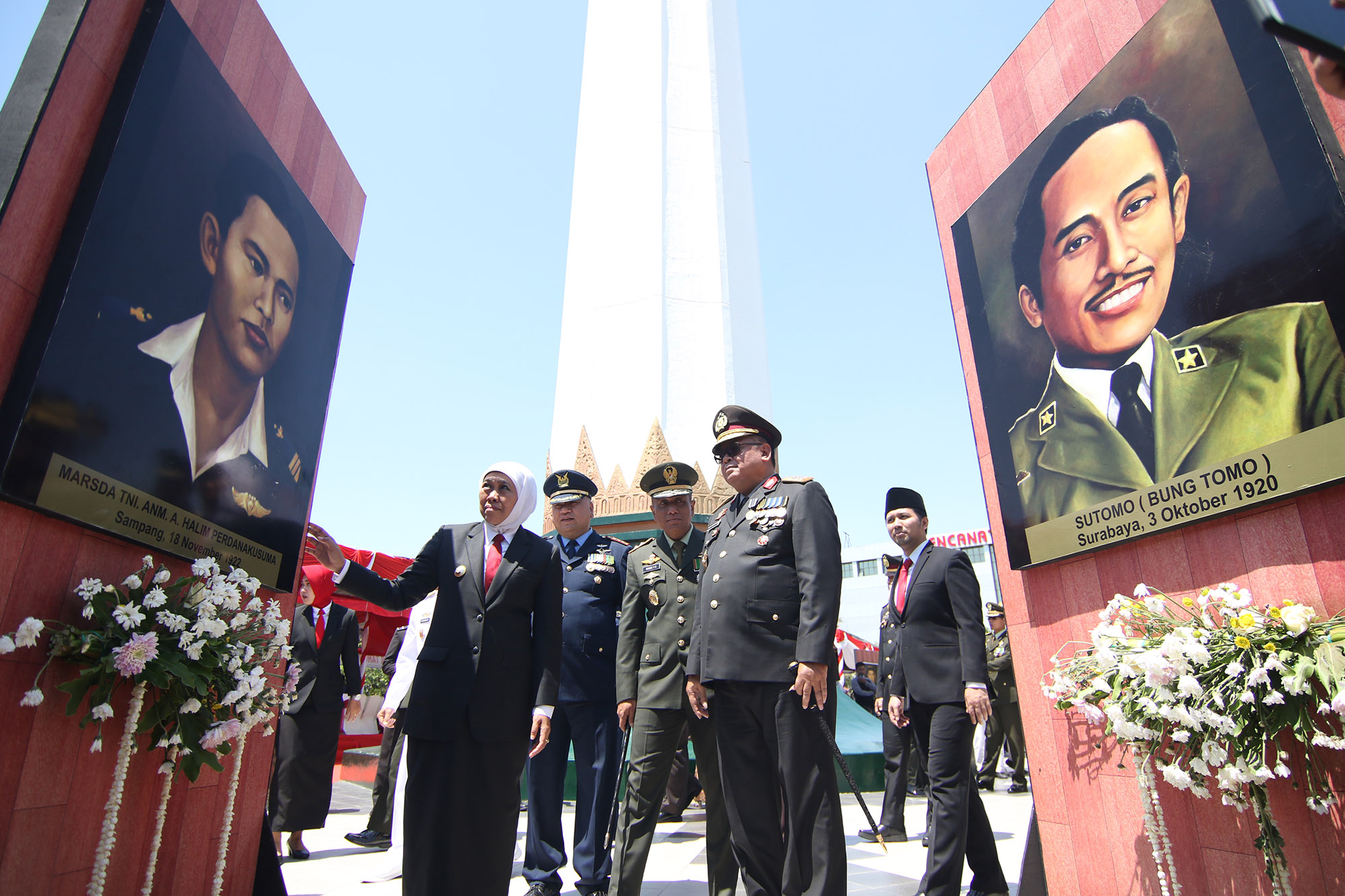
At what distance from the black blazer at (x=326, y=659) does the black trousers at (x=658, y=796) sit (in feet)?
7.82

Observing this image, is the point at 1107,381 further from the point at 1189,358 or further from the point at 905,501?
the point at 905,501

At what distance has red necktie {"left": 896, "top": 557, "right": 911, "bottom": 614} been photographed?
4129 mm

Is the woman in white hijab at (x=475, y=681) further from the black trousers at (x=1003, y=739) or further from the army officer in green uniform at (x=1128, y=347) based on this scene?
the black trousers at (x=1003, y=739)

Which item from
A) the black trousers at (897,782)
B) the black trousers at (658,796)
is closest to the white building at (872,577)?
the black trousers at (897,782)

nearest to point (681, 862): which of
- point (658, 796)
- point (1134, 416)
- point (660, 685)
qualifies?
point (658, 796)

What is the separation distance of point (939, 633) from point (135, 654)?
3.29m

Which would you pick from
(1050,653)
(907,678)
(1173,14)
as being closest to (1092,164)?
(1173,14)

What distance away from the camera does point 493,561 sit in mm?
3143

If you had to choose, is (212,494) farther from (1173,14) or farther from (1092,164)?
(1173,14)

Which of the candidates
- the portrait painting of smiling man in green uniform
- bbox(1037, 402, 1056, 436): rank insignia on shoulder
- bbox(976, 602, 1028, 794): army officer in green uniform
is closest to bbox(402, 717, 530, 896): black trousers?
the portrait painting of smiling man in green uniform

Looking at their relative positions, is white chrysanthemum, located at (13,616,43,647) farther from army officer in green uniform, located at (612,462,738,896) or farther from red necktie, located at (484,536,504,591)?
army officer in green uniform, located at (612,462,738,896)

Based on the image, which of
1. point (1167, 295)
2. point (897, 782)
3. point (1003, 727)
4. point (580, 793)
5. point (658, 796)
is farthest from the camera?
point (1003, 727)

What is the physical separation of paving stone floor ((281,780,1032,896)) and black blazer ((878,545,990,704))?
94 cm

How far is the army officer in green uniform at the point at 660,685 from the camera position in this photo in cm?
327
